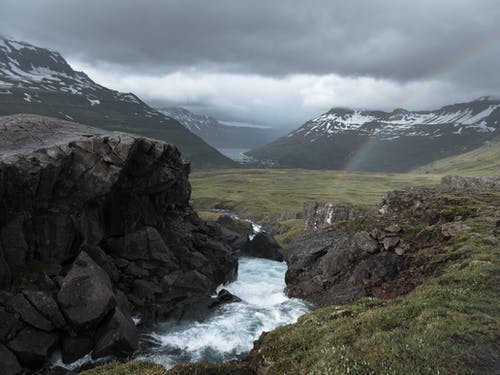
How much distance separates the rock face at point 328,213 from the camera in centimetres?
10812

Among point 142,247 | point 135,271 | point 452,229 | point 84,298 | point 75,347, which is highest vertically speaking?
point 452,229

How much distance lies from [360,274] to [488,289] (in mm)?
20861

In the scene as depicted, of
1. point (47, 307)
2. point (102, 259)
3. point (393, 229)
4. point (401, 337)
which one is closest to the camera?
point (401, 337)

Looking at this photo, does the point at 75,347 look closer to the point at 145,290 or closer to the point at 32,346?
the point at 32,346

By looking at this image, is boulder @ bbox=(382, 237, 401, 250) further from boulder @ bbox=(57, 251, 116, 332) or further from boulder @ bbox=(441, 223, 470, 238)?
boulder @ bbox=(57, 251, 116, 332)

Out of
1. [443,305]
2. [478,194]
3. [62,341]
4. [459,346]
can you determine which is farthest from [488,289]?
[478,194]

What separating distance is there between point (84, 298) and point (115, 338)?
5.12m

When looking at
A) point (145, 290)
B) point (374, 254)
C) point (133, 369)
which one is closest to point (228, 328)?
point (145, 290)

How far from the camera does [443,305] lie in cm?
2338

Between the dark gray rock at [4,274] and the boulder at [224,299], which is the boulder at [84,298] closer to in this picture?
the dark gray rock at [4,274]

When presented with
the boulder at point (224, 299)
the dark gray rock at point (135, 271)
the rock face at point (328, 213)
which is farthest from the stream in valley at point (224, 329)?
the rock face at point (328, 213)

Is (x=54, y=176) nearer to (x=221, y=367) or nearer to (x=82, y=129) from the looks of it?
(x=82, y=129)

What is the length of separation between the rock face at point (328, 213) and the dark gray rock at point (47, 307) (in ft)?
260

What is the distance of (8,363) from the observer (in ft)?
98.7
